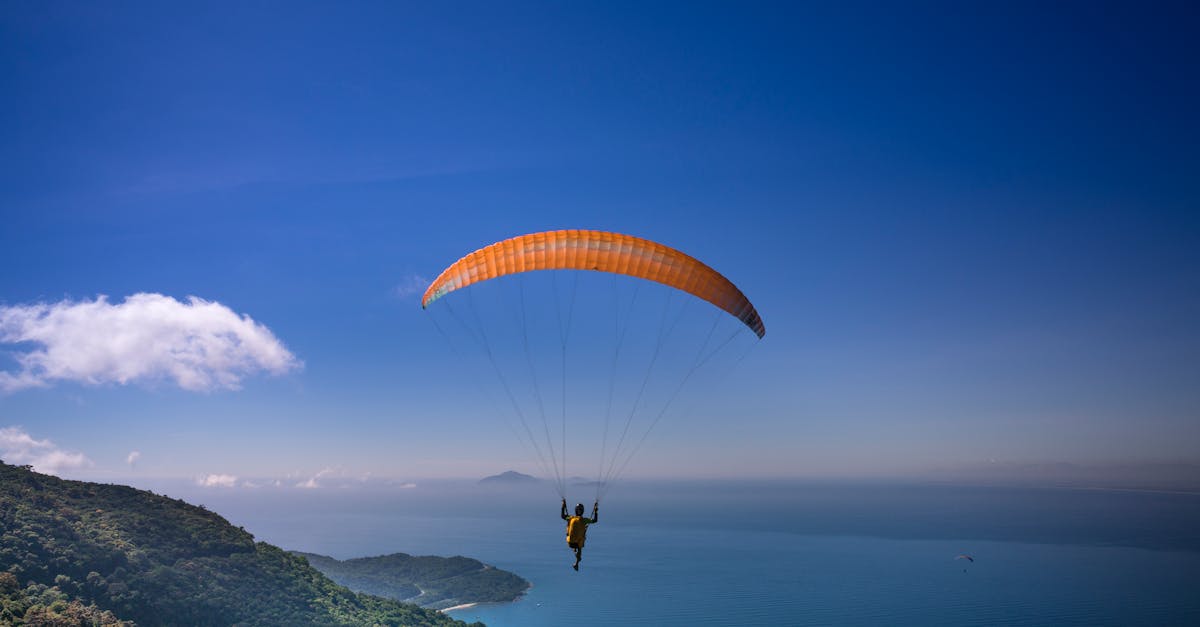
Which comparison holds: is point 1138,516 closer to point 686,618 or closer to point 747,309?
point 686,618

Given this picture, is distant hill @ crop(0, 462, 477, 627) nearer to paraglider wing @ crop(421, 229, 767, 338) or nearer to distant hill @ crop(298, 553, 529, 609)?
paraglider wing @ crop(421, 229, 767, 338)

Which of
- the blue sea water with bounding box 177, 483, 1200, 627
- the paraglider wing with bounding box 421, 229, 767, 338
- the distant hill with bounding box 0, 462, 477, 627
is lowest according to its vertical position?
the blue sea water with bounding box 177, 483, 1200, 627

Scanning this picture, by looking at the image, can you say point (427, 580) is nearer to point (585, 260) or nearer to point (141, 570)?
point (141, 570)

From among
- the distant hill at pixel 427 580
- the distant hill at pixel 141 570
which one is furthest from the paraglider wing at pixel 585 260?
the distant hill at pixel 427 580

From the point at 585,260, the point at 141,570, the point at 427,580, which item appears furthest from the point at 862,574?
the point at 585,260

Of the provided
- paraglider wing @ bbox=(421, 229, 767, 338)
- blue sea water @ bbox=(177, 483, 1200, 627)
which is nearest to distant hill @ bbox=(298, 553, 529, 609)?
blue sea water @ bbox=(177, 483, 1200, 627)

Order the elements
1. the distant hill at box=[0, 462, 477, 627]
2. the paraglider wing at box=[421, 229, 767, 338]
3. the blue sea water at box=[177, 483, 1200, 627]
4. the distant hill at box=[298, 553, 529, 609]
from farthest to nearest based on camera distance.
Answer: the distant hill at box=[298, 553, 529, 609] < the blue sea water at box=[177, 483, 1200, 627] < the distant hill at box=[0, 462, 477, 627] < the paraglider wing at box=[421, 229, 767, 338]
